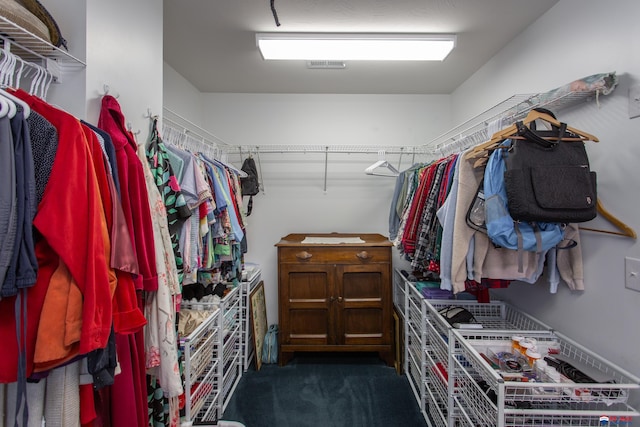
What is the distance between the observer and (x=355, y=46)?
71.0 inches

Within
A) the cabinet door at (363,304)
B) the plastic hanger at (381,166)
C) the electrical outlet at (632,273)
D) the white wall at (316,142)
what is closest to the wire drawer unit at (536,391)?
the electrical outlet at (632,273)

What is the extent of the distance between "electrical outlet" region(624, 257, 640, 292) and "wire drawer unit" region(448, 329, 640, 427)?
33 centimetres

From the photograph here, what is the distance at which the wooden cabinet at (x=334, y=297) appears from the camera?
2291mm

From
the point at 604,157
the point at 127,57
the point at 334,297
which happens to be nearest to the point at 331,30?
the point at 127,57

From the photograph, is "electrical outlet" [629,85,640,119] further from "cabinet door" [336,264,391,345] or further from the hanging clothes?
the hanging clothes

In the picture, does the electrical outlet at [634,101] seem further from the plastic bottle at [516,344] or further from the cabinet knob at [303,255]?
the cabinet knob at [303,255]

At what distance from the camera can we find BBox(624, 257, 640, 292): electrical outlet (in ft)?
3.72

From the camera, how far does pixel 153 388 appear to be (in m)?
1.15

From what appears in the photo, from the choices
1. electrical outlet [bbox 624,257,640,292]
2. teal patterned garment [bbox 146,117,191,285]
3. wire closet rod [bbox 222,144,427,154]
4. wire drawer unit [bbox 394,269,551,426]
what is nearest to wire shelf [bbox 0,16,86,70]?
teal patterned garment [bbox 146,117,191,285]

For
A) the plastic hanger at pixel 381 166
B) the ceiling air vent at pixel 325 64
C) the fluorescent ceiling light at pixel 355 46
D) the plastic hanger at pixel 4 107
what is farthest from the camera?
the plastic hanger at pixel 381 166

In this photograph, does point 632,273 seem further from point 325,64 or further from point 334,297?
point 325,64

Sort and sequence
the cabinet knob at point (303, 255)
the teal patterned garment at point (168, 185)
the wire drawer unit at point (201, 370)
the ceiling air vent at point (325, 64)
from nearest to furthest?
the teal patterned garment at point (168, 185), the wire drawer unit at point (201, 370), the ceiling air vent at point (325, 64), the cabinet knob at point (303, 255)

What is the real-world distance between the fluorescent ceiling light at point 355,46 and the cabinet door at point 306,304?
1561 mm

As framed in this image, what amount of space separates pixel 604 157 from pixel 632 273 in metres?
0.51
